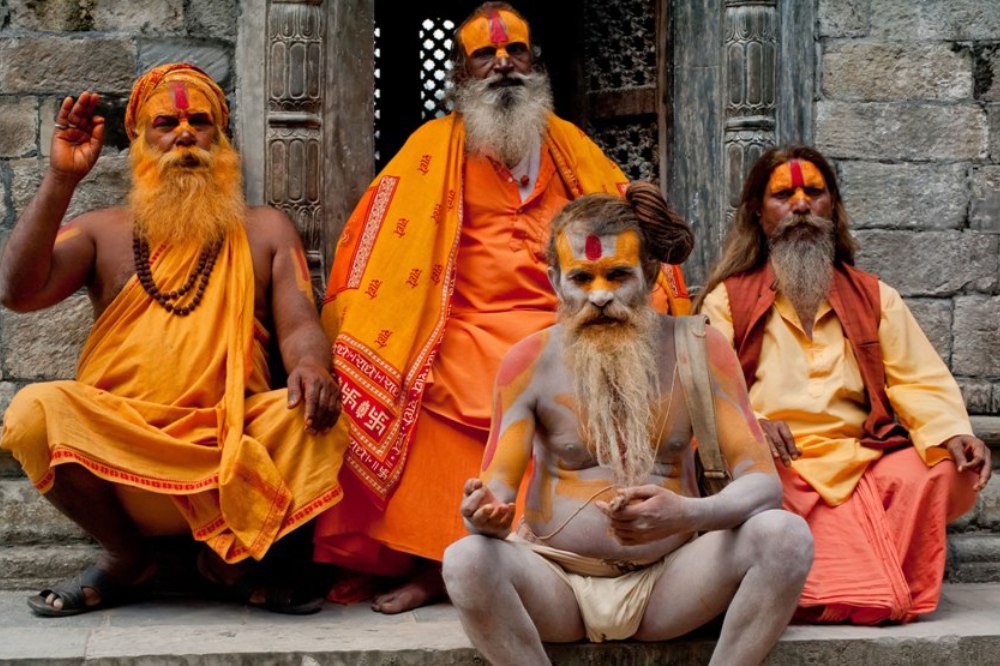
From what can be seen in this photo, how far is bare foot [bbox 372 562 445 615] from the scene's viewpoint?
4855 millimetres

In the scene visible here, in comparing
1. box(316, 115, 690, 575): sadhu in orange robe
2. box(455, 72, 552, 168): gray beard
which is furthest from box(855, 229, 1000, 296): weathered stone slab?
box(455, 72, 552, 168): gray beard

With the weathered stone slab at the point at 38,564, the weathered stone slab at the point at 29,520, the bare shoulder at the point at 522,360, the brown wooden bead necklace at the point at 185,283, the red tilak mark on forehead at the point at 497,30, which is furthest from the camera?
the red tilak mark on forehead at the point at 497,30

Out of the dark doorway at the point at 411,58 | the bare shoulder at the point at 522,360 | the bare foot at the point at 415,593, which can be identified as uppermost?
the dark doorway at the point at 411,58

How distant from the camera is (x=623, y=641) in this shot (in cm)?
422

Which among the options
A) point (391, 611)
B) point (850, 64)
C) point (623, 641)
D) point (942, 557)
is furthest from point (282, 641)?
point (850, 64)

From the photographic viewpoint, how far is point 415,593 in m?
4.91

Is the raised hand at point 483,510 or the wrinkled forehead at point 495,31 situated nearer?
the raised hand at point 483,510

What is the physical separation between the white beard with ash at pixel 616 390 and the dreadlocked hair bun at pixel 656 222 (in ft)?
0.78

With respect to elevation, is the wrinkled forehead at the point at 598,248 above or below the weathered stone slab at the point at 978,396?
A: above

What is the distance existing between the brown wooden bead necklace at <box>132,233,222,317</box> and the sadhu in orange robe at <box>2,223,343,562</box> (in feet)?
0.08

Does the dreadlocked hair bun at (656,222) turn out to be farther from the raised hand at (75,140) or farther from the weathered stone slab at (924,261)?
the weathered stone slab at (924,261)

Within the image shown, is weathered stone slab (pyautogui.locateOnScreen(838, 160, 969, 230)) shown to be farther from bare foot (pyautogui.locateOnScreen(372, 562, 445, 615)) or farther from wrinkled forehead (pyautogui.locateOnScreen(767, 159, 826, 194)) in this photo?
bare foot (pyautogui.locateOnScreen(372, 562, 445, 615))

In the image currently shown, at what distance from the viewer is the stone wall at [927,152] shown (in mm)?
6016

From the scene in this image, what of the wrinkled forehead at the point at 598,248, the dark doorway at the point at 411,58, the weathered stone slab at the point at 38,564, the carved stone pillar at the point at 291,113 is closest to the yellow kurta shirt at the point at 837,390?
the wrinkled forehead at the point at 598,248
